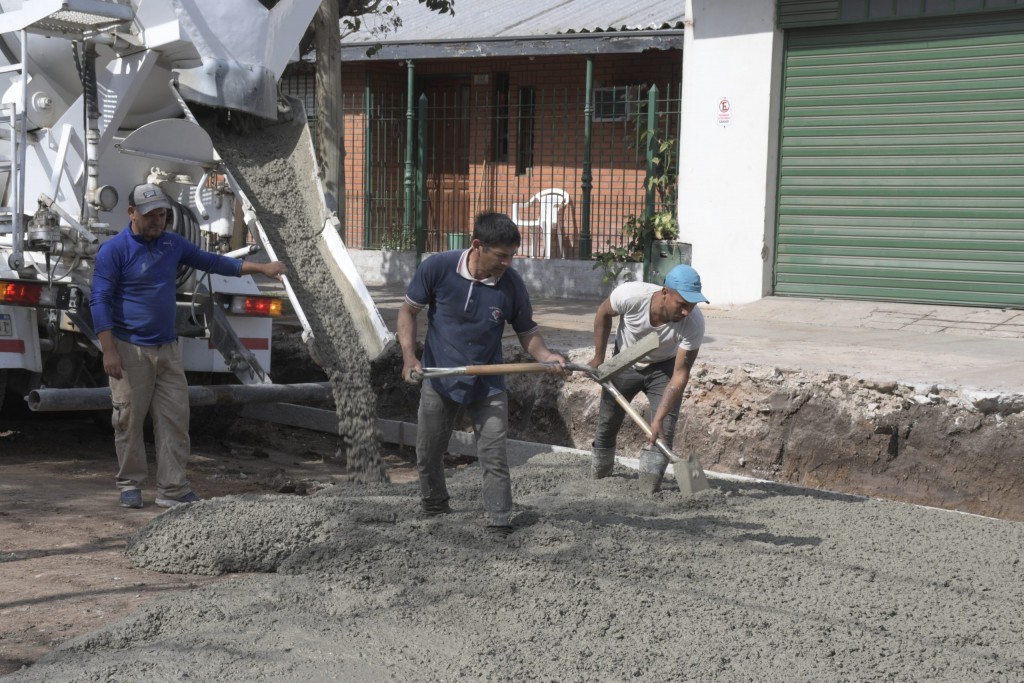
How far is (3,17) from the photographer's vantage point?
6793mm

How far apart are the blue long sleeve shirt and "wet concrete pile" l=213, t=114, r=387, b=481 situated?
3.16 ft

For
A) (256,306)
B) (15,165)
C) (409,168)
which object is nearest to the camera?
(15,165)

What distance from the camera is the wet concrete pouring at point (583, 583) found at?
4.12 meters

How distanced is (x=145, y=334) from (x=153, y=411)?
1.54 feet

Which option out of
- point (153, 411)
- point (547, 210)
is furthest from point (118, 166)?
point (547, 210)

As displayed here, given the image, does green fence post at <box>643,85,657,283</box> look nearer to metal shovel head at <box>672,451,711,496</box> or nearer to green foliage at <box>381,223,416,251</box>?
green foliage at <box>381,223,416,251</box>

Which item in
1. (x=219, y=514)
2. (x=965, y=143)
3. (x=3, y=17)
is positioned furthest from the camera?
(x=965, y=143)

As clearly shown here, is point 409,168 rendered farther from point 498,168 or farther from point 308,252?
point 308,252

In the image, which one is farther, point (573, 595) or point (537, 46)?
point (537, 46)

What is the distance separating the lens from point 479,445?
5578 millimetres

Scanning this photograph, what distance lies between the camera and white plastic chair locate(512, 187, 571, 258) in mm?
14564

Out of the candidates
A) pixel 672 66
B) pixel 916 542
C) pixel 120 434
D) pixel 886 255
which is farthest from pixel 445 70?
pixel 916 542

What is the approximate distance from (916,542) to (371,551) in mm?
2645

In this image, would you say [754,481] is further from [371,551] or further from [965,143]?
[965,143]
